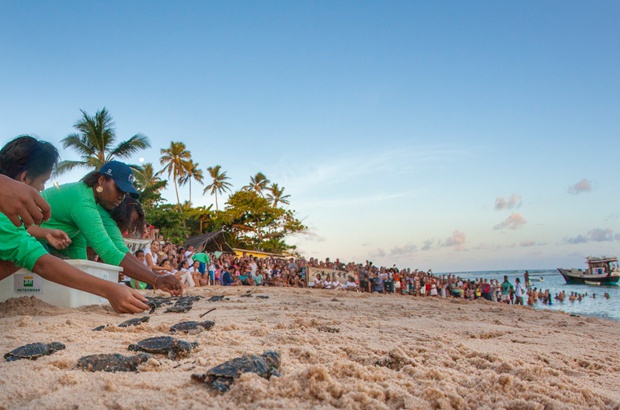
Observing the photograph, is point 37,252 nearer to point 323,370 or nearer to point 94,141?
point 323,370

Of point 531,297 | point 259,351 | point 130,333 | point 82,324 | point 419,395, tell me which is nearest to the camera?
point 419,395

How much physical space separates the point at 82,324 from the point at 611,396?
9.78ft

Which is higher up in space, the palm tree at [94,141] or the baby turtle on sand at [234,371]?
the palm tree at [94,141]

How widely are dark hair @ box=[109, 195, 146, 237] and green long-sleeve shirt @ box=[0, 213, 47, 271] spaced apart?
1366 millimetres

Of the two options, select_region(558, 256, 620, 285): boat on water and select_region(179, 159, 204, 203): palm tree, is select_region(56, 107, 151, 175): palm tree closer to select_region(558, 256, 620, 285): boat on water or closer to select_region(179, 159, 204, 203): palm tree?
select_region(179, 159, 204, 203): palm tree

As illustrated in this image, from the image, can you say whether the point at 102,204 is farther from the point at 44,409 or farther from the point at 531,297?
the point at 531,297

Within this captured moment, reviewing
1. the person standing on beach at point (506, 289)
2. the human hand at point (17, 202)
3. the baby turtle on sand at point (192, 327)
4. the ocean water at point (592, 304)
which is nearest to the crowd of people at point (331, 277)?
the person standing on beach at point (506, 289)

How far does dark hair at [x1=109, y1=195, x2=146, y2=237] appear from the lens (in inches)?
165

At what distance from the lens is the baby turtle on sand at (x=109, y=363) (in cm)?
168

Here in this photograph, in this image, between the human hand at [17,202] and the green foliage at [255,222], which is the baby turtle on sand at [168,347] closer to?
the human hand at [17,202]

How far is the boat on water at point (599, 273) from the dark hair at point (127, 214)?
3937 cm

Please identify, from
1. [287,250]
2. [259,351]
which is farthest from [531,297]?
[259,351]

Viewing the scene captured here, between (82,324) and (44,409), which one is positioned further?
(82,324)

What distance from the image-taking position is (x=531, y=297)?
68.2 feet
